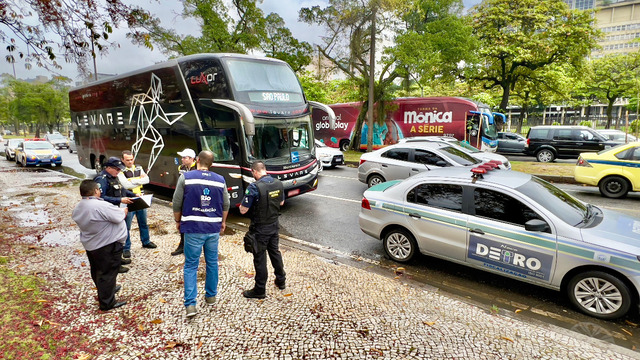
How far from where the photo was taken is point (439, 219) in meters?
5.17

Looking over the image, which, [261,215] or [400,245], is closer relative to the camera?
[261,215]

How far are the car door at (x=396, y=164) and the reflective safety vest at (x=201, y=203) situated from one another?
722 centimetres

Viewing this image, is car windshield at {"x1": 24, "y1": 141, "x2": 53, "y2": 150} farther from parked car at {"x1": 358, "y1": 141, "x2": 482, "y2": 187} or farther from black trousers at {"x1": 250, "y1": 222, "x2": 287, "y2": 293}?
black trousers at {"x1": 250, "y1": 222, "x2": 287, "y2": 293}

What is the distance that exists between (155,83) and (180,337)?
8.04m

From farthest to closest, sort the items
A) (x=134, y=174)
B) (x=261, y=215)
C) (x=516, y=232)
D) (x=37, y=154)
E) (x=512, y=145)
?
(x=512, y=145) → (x=37, y=154) → (x=134, y=174) → (x=516, y=232) → (x=261, y=215)

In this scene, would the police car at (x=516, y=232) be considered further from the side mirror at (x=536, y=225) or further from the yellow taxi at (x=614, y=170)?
the yellow taxi at (x=614, y=170)

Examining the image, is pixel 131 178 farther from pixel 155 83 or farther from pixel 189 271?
pixel 155 83

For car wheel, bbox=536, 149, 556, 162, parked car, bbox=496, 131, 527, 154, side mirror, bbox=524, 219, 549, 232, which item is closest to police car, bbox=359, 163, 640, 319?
side mirror, bbox=524, 219, 549, 232

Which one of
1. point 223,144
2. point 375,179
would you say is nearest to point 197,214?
point 223,144

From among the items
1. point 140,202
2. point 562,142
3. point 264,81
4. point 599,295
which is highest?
point 264,81

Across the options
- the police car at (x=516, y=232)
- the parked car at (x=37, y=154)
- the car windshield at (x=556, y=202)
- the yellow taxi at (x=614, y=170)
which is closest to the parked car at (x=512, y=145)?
the yellow taxi at (x=614, y=170)

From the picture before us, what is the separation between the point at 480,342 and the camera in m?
3.49

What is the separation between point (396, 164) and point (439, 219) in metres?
5.31

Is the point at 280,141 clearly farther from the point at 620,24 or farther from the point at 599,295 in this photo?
the point at 620,24
